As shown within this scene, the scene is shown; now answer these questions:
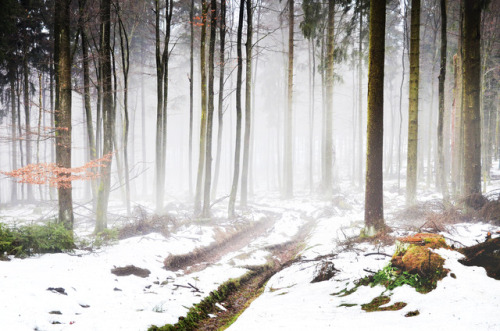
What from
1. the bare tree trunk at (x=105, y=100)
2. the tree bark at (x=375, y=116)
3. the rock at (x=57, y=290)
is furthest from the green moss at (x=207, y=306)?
the bare tree trunk at (x=105, y=100)

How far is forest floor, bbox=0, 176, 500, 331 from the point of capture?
3.44 meters

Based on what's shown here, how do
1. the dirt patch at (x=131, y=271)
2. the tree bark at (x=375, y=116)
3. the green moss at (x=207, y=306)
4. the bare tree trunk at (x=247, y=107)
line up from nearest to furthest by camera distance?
1. the green moss at (x=207, y=306)
2. the dirt patch at (x=131, y=271)
3. the tree bark at (x=375, y=116)
4. the bare tree trunk at (x=247, y=107)

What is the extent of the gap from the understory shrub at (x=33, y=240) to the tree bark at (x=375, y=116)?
25.0ft

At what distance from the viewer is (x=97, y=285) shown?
5191mm

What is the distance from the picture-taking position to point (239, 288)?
6.22 m

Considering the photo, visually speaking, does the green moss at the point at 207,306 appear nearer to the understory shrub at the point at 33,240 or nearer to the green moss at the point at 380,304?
the green moss at the point at 380,304

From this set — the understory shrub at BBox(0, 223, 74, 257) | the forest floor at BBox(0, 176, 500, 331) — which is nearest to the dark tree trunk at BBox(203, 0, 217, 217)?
the forest floor at BBox(0, 176, 500, 331)

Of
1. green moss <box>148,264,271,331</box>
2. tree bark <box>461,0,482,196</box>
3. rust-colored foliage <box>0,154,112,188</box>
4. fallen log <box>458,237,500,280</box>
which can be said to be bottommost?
green moss <box>148,264,271,331</box>

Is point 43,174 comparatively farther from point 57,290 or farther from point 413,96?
point 413,96

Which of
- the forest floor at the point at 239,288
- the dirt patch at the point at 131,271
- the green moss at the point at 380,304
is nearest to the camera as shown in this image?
the forest floor at the point at 239,288

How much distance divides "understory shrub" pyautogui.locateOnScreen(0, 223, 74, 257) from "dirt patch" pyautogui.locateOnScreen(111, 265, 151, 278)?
1.68 m

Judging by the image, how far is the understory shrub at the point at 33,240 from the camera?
225 inches

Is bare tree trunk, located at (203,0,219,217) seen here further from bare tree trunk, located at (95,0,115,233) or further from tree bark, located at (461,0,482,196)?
tree bark, located at (461,0,482,196)

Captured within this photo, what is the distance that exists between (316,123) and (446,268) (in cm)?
5214
